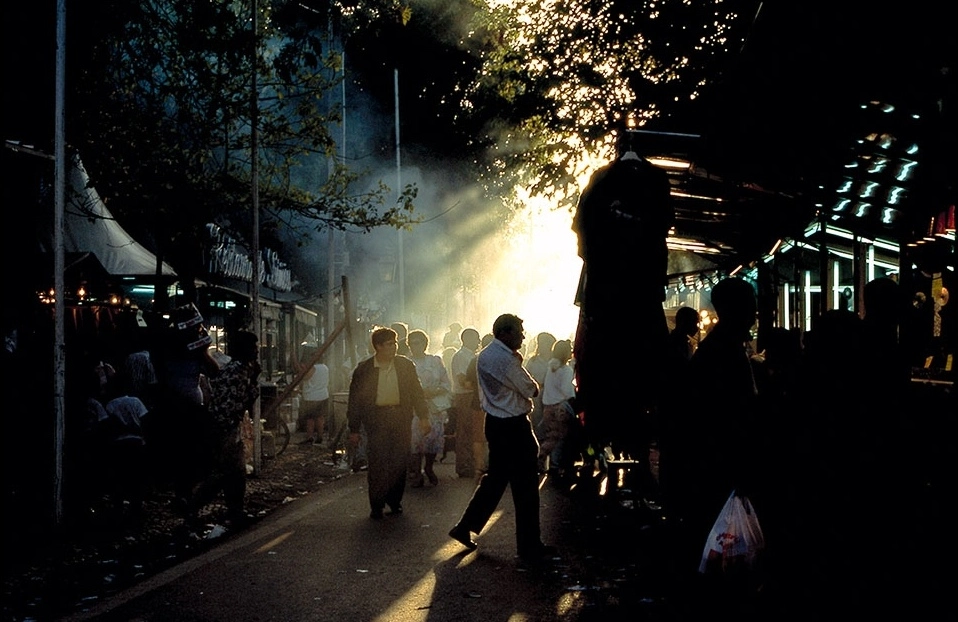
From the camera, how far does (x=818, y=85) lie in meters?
6.53

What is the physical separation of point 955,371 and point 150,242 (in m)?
25.7

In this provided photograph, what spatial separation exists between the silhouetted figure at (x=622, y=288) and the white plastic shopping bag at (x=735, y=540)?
1362mm

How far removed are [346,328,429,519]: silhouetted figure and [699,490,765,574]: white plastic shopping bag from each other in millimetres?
6473

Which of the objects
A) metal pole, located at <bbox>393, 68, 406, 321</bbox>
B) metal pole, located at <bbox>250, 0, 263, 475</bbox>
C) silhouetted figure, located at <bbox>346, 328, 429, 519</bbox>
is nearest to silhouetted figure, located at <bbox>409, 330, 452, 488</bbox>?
metal pole, located at <bbox>250, 0, 263, 475</bbox>

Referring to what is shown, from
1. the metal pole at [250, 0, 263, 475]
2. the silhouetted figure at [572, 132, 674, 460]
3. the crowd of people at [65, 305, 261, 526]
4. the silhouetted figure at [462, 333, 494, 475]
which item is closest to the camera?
the silhouetted figure at [572, 132, 674, 460]

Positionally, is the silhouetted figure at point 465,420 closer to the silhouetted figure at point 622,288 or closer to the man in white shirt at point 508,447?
the man in white shirt at point 508,447

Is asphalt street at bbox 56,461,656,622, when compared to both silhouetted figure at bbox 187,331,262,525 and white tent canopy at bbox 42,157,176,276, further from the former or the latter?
white tent canopy at bbox 42,157,176,276

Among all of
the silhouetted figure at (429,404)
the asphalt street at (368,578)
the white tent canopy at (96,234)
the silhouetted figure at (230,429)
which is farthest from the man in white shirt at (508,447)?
the white tent canopy at (96,234)

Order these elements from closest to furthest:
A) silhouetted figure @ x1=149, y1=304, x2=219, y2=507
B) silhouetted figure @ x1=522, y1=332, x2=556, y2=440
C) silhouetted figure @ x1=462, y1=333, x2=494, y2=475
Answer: silhouetted figure @ x1=149, y1=304, x2=219, y2=507, silhouetted figure @ x1=462, y1=333, x2=494, y2=475, silhouetted figure @ x1=522, y1=332, x2=556, y2=440

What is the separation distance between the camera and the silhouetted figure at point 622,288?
7.09m

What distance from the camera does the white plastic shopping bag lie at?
5848 mm

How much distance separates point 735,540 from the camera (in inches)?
231

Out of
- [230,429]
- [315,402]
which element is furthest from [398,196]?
[230,429]

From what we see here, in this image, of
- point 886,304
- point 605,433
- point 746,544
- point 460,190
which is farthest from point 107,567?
point 460,190
